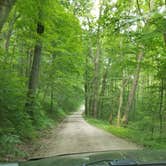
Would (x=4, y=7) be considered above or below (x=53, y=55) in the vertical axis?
below

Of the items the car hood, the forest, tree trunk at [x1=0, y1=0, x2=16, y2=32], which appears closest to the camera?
the car hood

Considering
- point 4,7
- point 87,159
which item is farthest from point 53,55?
point 87,159

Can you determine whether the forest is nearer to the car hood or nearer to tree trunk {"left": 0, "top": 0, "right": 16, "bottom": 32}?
tree trunk {"left": 0, "top": 0, "right": 16, "bottom": 32}

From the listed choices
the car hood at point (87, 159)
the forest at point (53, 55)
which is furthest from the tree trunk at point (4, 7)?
the car hood at point (87, 159)

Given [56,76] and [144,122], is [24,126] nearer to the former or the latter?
[144,122]

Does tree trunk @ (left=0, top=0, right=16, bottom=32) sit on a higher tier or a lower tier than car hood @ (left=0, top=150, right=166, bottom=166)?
higher

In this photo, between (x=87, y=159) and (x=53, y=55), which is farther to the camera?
(x=53, y=55)

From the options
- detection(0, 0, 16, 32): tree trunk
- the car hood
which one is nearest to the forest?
detection(0, 0, 16, 32): tree trunk

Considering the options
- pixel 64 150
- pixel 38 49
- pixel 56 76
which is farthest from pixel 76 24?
pixel 56 76

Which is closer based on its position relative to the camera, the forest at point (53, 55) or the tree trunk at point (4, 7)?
the tree trunk at point (4, 7)

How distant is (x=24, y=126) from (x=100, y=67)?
2468cm

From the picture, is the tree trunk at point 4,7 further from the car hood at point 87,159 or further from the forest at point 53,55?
the car hood at point 87,159

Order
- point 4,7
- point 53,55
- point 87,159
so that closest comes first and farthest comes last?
point 87,159
point 4,7
point 53,55

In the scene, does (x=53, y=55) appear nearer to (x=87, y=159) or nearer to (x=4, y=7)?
(x=4, y=7)
